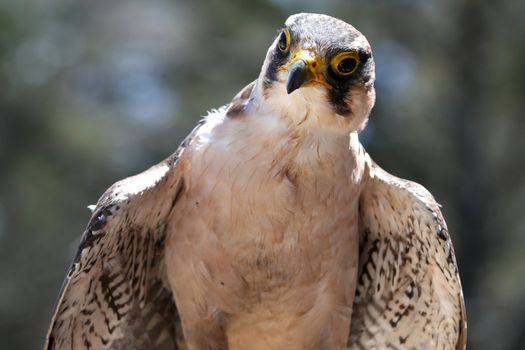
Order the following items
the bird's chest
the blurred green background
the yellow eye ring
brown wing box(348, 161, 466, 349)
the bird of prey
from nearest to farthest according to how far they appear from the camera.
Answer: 1. the yellow eye ring
2. the bird of prey
3. the bird's chest
4. brown wing box(348, 161, 466, 349)
5. the blurred green background

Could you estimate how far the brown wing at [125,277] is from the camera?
4.29 metres

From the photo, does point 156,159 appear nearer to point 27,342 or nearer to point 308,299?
point 27,342

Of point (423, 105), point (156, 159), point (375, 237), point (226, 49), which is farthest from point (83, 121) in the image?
point (375, 237)

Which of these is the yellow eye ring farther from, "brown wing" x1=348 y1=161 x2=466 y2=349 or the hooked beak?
"brown wing" x1=348 y1=161 x2=466 y2=349

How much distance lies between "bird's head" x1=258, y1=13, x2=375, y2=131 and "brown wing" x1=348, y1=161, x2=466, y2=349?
22.5 inches

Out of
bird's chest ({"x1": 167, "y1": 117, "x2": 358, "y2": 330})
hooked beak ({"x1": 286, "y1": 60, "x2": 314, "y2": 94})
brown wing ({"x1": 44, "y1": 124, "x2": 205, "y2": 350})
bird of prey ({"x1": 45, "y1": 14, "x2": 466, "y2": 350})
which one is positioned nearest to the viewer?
hooked beak ({"x1": 286, "y1": 60, "x2": 314, "y2": 94})

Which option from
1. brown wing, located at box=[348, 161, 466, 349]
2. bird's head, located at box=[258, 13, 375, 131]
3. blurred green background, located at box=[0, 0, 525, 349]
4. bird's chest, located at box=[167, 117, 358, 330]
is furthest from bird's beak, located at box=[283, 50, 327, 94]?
blurred green background, located at box=[0, 0, 525, 349]

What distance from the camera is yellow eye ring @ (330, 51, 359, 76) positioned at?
3.75m

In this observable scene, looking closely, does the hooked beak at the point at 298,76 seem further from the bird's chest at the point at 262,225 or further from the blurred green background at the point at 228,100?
the blurred green background at the point at 228,100

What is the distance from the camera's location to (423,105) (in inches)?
425

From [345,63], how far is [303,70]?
224 millimetres

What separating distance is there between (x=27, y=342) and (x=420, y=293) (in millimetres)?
7249

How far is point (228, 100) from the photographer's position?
10211mm

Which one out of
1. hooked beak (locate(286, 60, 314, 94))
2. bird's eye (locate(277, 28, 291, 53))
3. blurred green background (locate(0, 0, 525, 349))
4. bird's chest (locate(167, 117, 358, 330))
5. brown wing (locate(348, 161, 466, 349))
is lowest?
brown wing (locate(348, 161, 466, 349))
